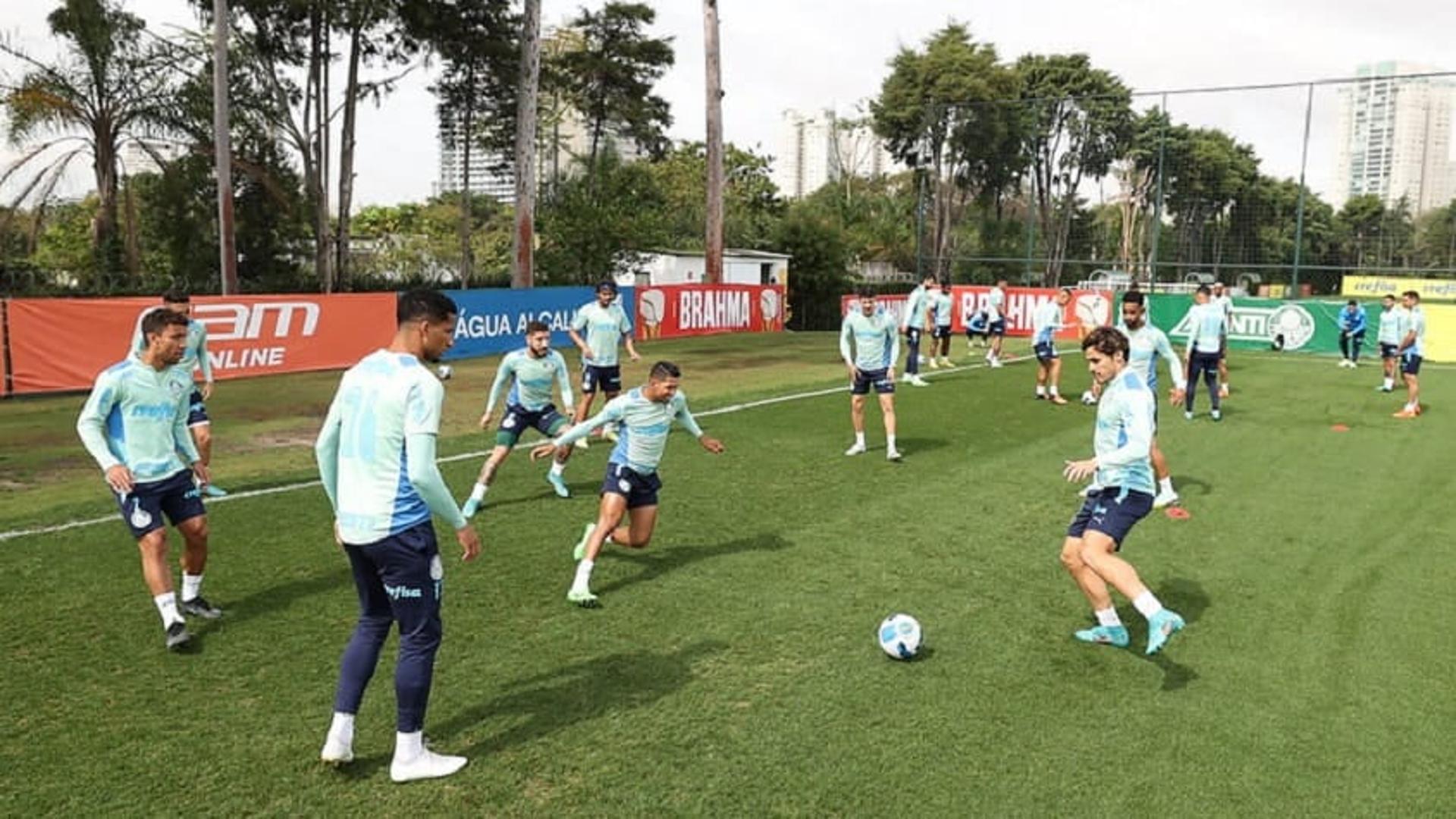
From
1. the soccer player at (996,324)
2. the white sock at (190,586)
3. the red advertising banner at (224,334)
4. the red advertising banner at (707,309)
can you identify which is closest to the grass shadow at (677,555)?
the white sock at (190,586)

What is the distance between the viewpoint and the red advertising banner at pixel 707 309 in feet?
101

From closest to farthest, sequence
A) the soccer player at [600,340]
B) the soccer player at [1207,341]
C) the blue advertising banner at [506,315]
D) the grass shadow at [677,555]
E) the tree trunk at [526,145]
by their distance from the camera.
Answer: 1. the grass shadow at [677,555]
2. the soccer player at [600,340]
3. the soccer player at [1207,341]
4. the blue advertising banner at [506,315]
5. the tree trunk at [526,145]

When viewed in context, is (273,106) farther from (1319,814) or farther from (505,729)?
(1319,814)

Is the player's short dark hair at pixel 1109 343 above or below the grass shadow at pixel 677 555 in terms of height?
above

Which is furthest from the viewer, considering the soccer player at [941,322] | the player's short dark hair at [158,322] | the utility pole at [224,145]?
the soccer player at [941,322]

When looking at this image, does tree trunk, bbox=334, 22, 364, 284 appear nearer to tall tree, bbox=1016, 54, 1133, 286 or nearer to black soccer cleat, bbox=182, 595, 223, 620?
tall tree, bbox=1016, 54, 1133, 286

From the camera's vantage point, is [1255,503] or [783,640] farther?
[1255,503]

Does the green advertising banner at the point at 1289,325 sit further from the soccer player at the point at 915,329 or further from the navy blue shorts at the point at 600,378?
the navy blue shorts at the point at 600,378

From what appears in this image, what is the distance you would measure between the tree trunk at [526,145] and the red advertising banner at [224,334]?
637 cm

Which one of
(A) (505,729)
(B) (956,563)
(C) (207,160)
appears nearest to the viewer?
(A) (505,729)

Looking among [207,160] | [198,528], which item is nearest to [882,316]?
[198,528]

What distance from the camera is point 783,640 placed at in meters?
6.48

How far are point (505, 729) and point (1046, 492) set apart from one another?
7428 mm

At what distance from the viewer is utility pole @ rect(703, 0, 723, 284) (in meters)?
31.1
